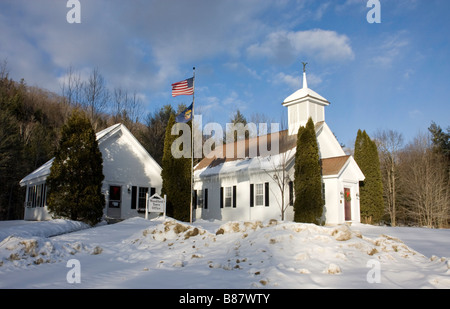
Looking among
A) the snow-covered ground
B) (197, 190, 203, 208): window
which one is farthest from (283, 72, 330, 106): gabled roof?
the snow-covered ground

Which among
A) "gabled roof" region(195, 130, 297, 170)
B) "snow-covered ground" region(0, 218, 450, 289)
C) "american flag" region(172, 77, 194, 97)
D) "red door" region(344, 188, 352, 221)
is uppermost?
"american flag" region(172, 77, 194, 97)

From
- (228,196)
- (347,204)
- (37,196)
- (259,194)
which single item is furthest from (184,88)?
(37,196)

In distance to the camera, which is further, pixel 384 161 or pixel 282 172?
pixel 384 161

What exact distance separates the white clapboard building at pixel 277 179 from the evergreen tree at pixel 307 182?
752 mm

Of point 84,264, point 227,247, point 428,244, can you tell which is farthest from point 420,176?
point 84,264

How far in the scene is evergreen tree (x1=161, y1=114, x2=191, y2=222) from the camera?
694 inches

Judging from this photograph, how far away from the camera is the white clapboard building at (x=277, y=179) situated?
693 inches

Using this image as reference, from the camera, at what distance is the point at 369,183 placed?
21.3 m

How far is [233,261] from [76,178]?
10.4 m

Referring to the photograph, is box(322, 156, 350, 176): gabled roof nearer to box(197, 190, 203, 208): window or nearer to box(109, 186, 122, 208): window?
box(197, 190, 203, 208): window

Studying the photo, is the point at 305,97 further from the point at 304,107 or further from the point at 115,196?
the point at 115,196

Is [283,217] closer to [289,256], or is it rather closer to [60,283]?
[289,256]

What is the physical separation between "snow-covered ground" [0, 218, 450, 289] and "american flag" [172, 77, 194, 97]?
28.0ft

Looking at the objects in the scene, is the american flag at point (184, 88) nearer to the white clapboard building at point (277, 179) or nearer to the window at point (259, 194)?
the white clapboard building at point (277, 179)
